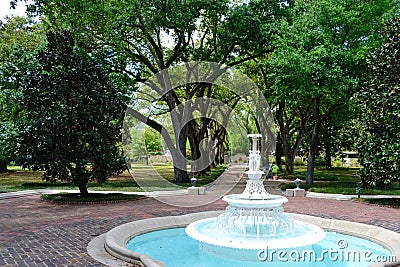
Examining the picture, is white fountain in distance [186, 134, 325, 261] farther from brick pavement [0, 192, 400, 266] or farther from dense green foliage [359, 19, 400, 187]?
dense green foliage [359, 19, 400, 187]

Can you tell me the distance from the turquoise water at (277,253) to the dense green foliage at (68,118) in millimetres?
7200

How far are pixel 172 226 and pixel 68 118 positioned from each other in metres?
7.55

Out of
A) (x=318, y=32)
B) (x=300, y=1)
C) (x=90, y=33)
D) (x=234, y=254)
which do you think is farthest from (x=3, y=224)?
(x=300, y=1)

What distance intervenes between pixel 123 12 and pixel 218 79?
11.1m

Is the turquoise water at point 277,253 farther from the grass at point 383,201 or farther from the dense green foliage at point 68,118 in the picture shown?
the dense green foliage at point 68,118

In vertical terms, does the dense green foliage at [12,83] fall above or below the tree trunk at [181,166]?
above

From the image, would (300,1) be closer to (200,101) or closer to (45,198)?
(200,101)

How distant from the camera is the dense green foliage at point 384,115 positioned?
47.5 ft

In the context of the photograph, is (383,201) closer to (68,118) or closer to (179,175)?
(179,175)

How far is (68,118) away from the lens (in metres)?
15.5

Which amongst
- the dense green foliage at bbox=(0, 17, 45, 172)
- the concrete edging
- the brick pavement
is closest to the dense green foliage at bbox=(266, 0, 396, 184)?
the brick pavement

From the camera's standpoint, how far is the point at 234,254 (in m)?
7.80

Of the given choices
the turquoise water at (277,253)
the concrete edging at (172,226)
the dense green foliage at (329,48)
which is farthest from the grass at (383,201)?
the turquoise water at (277,253)

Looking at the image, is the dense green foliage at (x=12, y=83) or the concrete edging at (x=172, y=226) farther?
the dense green foliage at (x=12, y=83)
